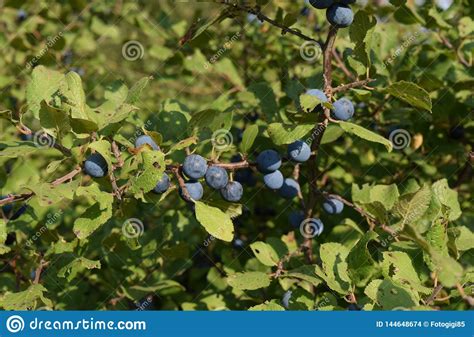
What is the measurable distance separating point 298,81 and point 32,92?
35.9 inches

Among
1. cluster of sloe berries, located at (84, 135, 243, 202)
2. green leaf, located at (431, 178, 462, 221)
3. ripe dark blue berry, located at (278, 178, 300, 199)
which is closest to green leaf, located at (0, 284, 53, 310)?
cluster of sloe berries, located at (84, 135, 243, 202)

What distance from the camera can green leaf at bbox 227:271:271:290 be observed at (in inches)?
62.6

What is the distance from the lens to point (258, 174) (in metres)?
2.19

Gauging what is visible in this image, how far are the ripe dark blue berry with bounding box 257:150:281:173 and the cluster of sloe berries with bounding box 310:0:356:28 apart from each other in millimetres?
398

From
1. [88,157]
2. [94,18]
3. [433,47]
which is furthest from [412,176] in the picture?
[94,18]

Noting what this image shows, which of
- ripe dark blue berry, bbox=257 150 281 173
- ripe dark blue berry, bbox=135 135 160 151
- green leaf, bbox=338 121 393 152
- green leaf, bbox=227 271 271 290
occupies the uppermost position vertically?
green leaf, bbox=338 121 393 152

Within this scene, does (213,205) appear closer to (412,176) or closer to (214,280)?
(214,280)

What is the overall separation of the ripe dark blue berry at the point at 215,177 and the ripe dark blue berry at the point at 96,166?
286 mm

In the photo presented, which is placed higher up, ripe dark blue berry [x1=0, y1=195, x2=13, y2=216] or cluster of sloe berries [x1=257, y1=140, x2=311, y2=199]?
cluster of sloe berries [x1=257, y1=140, x2=311, y2=199]

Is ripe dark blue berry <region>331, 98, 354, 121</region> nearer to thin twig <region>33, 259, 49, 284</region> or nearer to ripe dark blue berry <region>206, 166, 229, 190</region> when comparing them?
ripe dark blue berry <region>206, 166, 229, 190</region>

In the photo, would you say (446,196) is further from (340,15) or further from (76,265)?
(76,265)

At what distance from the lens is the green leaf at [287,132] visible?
145cm

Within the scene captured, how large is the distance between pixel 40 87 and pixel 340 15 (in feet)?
2.90

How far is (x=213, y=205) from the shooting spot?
5.54ft
